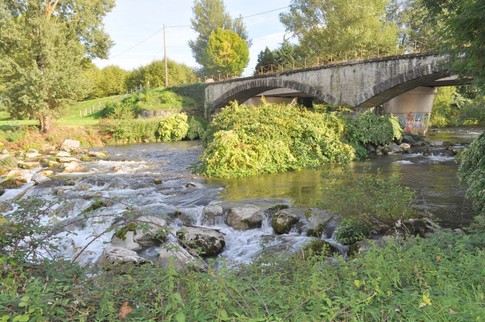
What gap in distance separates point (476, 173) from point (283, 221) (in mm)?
3972

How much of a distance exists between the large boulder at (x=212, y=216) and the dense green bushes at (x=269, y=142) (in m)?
4.61

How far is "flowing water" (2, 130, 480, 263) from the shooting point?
25.0 ft

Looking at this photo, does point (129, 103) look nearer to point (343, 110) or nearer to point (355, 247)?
point (343, 110)

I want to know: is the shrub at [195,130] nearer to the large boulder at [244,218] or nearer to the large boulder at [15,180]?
the large boulder at [15,180]

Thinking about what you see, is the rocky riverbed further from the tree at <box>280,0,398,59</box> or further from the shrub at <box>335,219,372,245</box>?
the tree at <box>280,0,398,59</box>

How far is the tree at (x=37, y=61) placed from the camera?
71.3ft

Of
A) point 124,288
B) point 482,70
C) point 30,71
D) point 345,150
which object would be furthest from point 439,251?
point 30,71

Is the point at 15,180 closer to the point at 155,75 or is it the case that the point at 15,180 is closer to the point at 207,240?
the point at 207,240

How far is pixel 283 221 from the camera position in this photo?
8.14m

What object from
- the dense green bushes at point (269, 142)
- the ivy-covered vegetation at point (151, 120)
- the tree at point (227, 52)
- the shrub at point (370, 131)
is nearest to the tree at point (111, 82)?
the tree at point (227, 52)

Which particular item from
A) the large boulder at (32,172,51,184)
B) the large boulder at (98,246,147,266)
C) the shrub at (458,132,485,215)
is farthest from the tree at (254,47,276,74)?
the large boulder at (98,246,147,266)

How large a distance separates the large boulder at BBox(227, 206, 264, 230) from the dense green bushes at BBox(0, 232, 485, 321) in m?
4.42

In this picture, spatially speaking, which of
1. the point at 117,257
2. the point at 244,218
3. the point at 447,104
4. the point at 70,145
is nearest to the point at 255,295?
the point at 117,257

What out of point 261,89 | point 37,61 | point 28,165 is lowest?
point 28,165
